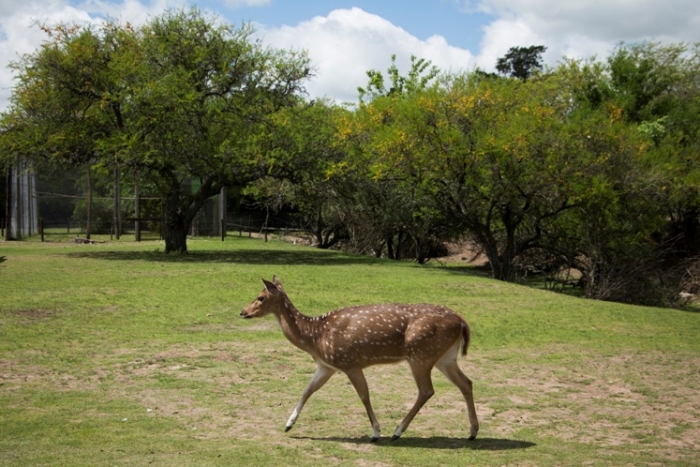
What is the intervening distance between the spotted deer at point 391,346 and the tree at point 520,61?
6565cm

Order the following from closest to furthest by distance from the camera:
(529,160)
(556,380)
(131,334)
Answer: (556,380)
(131,334)
(529,160)

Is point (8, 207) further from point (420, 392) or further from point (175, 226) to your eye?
point (420, 392)

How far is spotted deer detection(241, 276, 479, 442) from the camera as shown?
8.45 m

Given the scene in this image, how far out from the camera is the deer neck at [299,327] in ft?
28.7

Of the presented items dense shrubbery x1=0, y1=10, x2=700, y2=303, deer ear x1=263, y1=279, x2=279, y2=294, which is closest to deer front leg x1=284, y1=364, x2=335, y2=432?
deer ear x1=263, y1=279, x2=279, y2=294

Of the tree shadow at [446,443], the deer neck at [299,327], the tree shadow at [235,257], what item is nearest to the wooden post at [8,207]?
the tree shadow at [235,257]

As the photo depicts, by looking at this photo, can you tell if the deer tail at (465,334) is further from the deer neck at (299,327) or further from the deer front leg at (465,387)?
the deer neck at (299,327)

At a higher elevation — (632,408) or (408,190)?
(408,190)

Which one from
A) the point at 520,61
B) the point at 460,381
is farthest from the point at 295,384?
the point at 520,61

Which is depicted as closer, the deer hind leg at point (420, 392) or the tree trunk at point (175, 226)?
the deer hind leg at point (420, 392)

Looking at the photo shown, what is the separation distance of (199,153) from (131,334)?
13.8 meters

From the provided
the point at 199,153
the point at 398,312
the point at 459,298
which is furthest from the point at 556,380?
the point at 199,153

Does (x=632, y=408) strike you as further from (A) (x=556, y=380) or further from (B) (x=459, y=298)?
(B) (x=459, y=298)

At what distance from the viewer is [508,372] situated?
12203 mm
